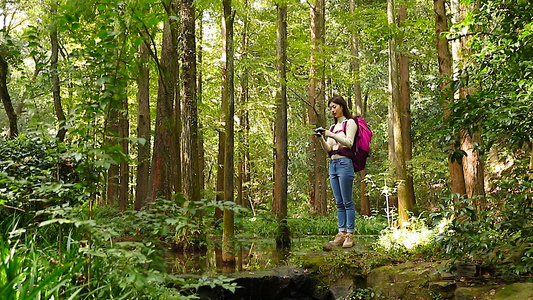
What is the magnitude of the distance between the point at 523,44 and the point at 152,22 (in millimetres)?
3398

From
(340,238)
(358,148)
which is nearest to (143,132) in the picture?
(340,238)

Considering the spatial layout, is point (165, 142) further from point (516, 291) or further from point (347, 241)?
point (516, 291)

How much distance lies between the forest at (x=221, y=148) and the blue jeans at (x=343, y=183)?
2.42 feet

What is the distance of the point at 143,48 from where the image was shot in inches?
574

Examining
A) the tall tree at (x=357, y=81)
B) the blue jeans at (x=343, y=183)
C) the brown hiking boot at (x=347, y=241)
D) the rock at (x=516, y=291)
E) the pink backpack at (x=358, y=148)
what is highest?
the tall tree at (x=357, y=81)

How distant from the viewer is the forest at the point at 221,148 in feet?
10.0

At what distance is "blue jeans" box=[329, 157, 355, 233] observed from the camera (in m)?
6.14

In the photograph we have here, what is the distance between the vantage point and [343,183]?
243 inches

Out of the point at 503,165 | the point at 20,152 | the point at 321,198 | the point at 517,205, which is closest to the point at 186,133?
the point at 20,152

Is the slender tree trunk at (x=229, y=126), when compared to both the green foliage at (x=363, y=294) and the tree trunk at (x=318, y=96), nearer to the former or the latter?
the green foliage at (x=363, y=294)

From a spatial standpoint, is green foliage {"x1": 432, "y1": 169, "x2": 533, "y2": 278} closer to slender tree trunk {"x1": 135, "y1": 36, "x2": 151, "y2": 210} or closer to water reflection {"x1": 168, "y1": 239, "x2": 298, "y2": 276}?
water reflection {"x1": 168, "y1": 239, "x2": 298, "y2": 276}

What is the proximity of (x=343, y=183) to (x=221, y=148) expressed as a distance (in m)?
11.5

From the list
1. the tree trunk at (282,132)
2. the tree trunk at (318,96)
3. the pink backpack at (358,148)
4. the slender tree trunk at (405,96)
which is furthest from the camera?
the tree trunk at (318,96)

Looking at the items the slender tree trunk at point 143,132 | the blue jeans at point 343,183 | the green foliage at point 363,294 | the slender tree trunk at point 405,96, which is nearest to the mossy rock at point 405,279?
the green foliage at point 363,294
